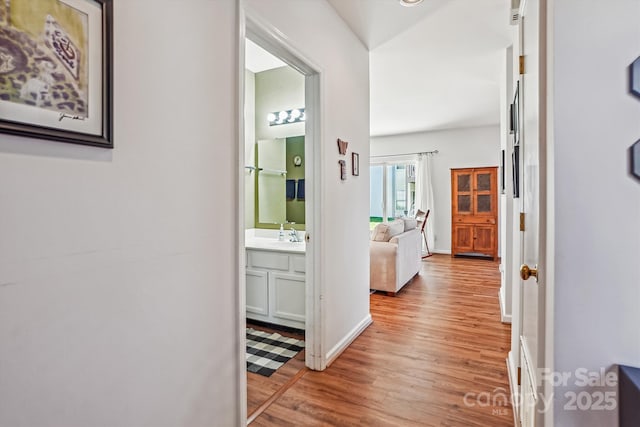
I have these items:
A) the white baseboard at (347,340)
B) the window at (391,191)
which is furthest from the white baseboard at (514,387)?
the window at (391,191)

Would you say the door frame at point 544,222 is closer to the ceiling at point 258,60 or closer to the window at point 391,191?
the ceiling at point 258,60

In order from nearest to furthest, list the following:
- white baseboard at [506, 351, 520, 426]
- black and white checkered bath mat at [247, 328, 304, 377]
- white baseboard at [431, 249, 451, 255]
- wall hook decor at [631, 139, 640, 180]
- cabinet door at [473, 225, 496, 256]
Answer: wall hook decor at [631, 139, 640, 180] → white baseboard at [506, 351, 520, 426] → black and white checkered bath mat at [247, 328, 304, 377] → cabinet door at [473, 225, 496, 256] → white baseboard at [431, 249, 451, 255]

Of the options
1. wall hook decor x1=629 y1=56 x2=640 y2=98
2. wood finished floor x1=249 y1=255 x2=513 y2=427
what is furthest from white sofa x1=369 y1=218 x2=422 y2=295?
wall hook decor x1=629 y1=56 x2=640 y2=98

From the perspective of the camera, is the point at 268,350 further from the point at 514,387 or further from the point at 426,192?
the point at 426,192

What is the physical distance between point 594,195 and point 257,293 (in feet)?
9.02

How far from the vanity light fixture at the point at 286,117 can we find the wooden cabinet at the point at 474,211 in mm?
4553

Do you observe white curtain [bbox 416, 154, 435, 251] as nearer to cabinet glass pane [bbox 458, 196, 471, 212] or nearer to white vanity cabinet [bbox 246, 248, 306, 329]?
cabinet glass pane [bbox 458, 196, 471, 212]

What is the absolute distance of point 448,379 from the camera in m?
2.24

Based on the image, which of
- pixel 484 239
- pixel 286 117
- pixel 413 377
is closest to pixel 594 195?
pixel 413 377

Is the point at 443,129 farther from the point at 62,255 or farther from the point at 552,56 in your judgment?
the point at 62,255

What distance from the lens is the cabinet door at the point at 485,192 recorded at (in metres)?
6.64

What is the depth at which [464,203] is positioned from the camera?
22.7 ft

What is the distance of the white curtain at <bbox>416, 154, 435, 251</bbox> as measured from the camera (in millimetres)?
7340

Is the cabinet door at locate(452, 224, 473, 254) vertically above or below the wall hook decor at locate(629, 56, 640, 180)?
below
